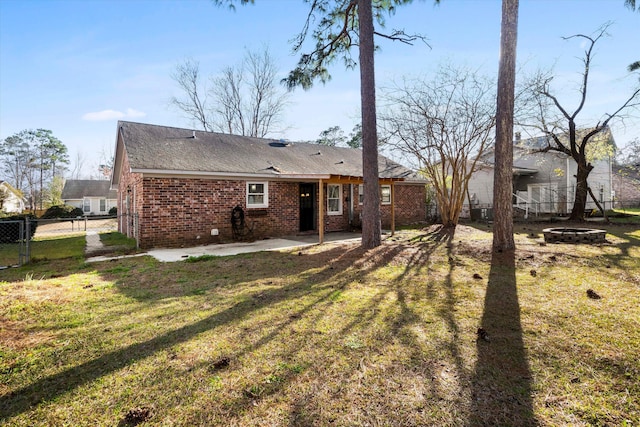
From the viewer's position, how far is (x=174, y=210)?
994cm

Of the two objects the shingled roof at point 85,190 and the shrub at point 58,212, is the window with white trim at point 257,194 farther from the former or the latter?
the shingled roof at point 85,190

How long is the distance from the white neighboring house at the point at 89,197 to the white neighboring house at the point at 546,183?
40295mm

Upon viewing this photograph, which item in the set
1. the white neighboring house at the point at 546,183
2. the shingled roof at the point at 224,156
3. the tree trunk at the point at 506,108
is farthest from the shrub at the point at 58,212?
the white neighboring house at the point at 546,183

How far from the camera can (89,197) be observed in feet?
125

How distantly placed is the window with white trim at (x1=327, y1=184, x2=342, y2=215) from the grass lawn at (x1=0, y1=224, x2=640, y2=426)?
325 inches

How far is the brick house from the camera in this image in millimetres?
9734

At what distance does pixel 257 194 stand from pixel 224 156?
205 centimetres

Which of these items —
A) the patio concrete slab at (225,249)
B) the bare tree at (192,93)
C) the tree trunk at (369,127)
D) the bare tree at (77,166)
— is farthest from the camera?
the bare tree at (77,166)

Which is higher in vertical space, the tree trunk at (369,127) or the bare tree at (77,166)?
the bare tree at (77,166)

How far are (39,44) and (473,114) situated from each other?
15056 mm

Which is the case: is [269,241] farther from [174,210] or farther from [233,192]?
[174,210]

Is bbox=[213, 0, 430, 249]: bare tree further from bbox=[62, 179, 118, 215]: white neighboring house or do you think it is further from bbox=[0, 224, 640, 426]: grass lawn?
bbox=[62, 179, 118, 215]: white neighboring house

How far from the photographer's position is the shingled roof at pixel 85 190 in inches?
1512

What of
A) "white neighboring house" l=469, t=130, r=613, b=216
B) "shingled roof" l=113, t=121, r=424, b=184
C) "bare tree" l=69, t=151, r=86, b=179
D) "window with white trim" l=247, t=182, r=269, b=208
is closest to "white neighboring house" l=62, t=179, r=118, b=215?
"bare tree" l=69, t=151, r=86, b=179
